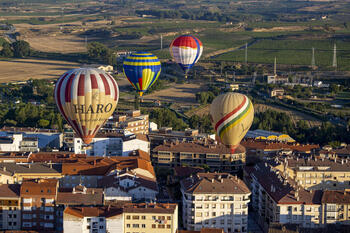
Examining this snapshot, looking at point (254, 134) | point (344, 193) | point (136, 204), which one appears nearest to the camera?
point (136, 204)

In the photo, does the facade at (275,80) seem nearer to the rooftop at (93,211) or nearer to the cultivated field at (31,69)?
the cultivated field at (31,69)

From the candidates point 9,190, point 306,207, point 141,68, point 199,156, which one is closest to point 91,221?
point 9,190

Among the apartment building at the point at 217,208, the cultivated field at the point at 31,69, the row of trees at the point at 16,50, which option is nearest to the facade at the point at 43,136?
the apartment building at the point at 217,208

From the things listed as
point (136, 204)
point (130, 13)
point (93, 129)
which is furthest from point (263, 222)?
point (130, 13)

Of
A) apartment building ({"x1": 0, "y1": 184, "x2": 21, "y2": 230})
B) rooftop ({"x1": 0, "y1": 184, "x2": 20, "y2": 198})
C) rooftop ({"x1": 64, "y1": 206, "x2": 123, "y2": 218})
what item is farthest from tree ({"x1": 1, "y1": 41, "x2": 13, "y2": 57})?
rooftop ({"x1": 64, "y1": 206, "x2": 123, "y2": 218})

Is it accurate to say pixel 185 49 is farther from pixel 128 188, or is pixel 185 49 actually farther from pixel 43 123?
pixel 128 188

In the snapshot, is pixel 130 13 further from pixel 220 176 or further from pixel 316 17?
pixel 220 176
